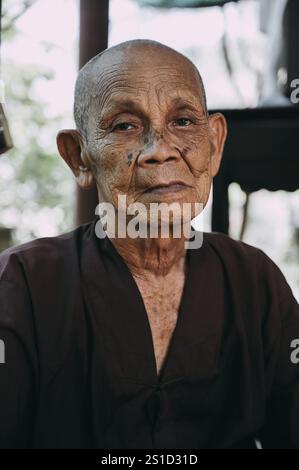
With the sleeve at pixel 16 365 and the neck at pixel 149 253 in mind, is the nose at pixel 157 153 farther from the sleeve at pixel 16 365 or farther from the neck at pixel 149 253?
the sleeve at pixel 16 365

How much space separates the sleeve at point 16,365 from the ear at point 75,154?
0.24 metres

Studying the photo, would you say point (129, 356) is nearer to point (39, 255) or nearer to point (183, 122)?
point (39, 255)

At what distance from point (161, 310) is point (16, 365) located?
0.96ft

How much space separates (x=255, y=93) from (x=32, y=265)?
1.81 metres

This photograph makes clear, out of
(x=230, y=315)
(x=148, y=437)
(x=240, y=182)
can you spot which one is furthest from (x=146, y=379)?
(x=240, y=182)

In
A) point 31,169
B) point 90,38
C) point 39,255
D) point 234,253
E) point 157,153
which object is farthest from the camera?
point 31,169

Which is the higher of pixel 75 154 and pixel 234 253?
pixel 75 154

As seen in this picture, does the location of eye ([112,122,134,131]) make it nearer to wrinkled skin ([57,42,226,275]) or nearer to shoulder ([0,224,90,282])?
wrinkled skin ([57,42,226,275])

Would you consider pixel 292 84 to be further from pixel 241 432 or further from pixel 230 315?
pixel 241 432

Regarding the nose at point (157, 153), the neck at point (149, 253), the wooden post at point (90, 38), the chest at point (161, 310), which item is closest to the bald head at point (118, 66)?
the nose at point (157, 153)

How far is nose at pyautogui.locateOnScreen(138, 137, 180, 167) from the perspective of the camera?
39.0 inches

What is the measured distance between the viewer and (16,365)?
1.02 meters

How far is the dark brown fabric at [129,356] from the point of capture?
1039 millimetres

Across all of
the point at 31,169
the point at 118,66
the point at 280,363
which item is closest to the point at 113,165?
the point at 118,66
